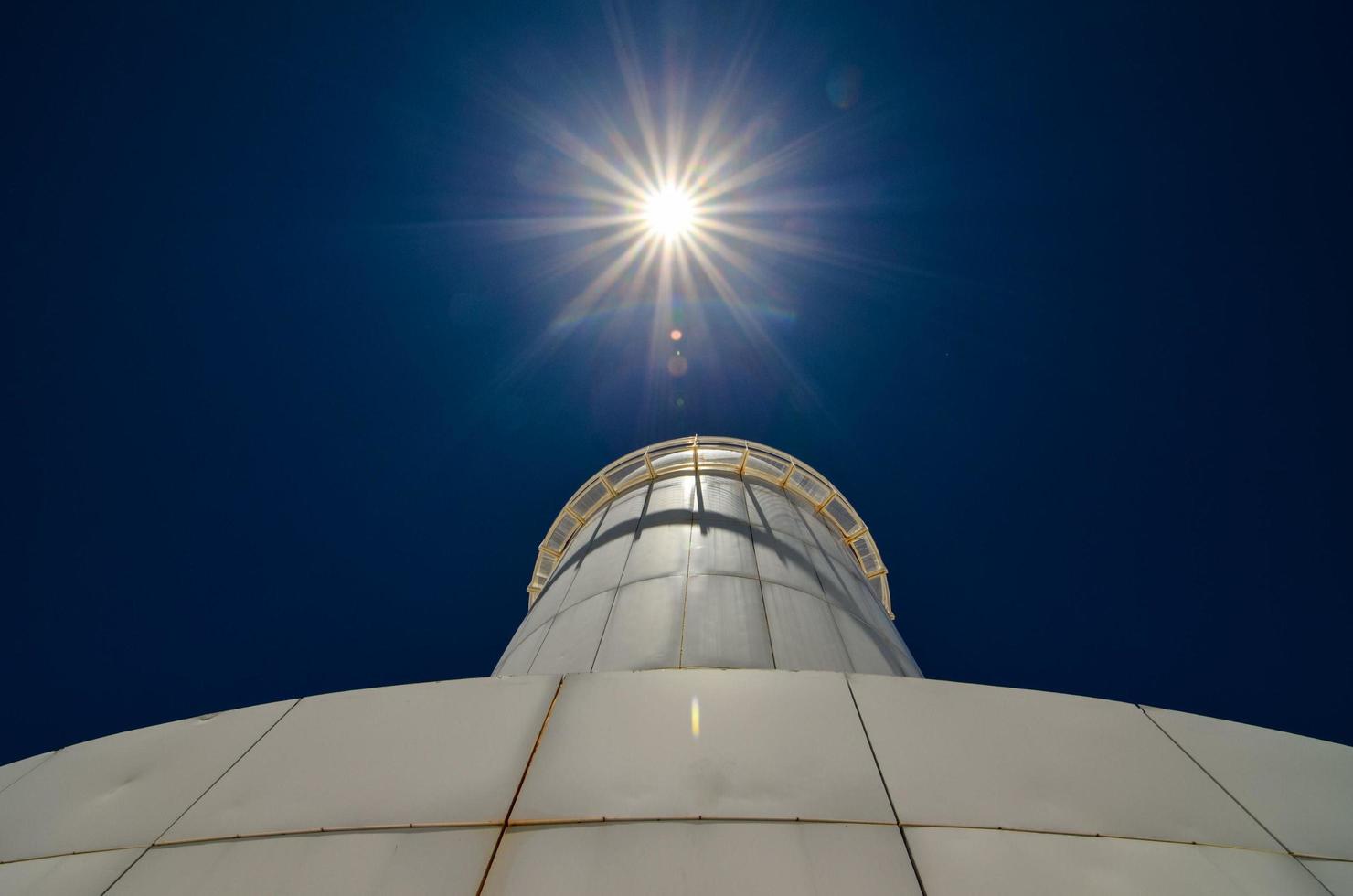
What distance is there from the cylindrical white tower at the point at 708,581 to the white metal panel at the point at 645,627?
0.07ft

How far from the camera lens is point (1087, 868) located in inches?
138

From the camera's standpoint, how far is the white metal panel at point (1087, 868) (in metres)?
3.40

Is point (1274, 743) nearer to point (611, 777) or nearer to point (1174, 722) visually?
point (1174, 722)

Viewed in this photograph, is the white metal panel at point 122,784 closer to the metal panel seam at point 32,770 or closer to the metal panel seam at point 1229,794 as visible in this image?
the metal panel seam at point 32,770

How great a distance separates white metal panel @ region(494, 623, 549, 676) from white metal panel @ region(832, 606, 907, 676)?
479 centimetres

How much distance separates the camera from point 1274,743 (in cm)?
444

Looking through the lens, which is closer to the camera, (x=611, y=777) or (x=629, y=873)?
(x=629, y=873)

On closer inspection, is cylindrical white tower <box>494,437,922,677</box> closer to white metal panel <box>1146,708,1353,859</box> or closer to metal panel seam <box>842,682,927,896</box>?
metal panel seam <box>842,682,927,896</box>

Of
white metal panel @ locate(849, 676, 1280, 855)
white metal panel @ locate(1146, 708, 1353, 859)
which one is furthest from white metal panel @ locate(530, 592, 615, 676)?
white metal panel @ locate(1146, 708, 1353, 859)

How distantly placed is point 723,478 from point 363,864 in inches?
442

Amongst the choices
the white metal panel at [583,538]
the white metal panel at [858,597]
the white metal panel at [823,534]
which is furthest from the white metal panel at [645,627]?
the white metal panel at [823,534]

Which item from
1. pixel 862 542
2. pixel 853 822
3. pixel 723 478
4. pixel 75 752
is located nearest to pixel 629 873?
pixel 853 822

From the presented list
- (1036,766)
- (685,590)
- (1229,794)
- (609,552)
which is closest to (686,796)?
(1036,766)

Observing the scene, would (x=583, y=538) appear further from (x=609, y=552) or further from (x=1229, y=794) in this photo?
(x=1229, y=794)
